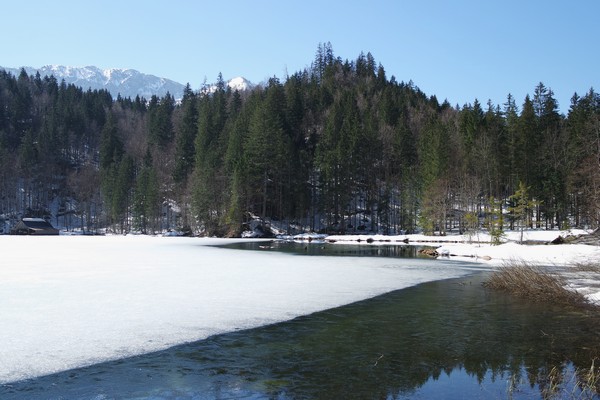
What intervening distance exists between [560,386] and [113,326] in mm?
9485

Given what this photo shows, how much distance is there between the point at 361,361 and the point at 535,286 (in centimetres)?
1116

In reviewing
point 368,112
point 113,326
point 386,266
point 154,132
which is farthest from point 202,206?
point 113,326

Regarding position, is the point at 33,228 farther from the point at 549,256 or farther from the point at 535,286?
the point at 535,286

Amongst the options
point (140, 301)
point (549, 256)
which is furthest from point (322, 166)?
point (140, 301)

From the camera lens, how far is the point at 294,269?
24453mm

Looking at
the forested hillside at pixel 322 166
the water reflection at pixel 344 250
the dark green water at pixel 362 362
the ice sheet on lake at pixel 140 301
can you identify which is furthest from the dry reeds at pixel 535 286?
the forested hillside at pixel 322 166

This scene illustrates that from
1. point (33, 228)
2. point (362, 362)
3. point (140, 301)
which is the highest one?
point (33, 228)

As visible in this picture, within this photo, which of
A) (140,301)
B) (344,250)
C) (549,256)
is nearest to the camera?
(140,301)

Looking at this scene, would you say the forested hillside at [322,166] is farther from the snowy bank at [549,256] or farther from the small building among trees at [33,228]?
the small building among trees at [33,228]

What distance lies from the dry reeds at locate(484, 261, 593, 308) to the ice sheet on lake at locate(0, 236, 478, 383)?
3.72 meters

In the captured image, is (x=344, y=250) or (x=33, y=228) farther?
(x=33, y=228)

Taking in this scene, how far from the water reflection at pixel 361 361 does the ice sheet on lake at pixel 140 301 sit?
0.81 m

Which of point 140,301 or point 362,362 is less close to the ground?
point 140,301

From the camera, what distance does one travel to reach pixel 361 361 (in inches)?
356
